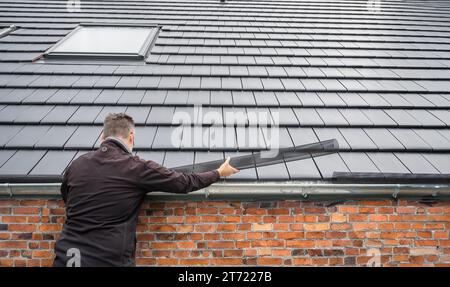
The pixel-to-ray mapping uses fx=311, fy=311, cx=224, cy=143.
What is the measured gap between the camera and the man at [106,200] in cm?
194

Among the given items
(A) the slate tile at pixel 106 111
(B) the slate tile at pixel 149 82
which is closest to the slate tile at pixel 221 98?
(B) the slate tile at pixel 149 82

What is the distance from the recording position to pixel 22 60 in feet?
13.2

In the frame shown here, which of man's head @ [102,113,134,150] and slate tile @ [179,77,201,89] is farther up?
slate tile @ [179,77,201,89]

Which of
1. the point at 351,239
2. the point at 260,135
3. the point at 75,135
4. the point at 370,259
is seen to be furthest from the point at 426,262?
the point at 75,135

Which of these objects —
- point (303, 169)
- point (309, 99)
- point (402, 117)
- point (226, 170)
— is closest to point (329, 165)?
point (303, 169)

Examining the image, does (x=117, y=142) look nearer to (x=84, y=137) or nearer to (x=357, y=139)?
(x=84, y=137)

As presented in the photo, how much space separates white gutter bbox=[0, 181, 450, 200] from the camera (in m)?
2.31

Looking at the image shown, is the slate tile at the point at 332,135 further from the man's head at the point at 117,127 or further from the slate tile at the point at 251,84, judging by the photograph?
the man's head at the point at 117,127

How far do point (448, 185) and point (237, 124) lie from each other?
1764 mm

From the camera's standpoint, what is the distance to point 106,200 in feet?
6.37

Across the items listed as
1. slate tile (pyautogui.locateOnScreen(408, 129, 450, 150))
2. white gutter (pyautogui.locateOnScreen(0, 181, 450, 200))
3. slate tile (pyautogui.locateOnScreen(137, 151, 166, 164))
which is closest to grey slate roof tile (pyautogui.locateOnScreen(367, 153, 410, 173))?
white gutter (pyautogui.locateOnScreen(0, 181, 450, 200))

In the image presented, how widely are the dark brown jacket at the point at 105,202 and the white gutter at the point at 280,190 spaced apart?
0.30 m

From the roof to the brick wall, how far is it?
0.29 metres

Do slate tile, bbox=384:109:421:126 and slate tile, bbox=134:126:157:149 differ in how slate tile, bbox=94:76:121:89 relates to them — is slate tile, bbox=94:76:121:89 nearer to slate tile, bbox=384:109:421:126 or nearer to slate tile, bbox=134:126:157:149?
slate tile, bbox=134:126:157:149
